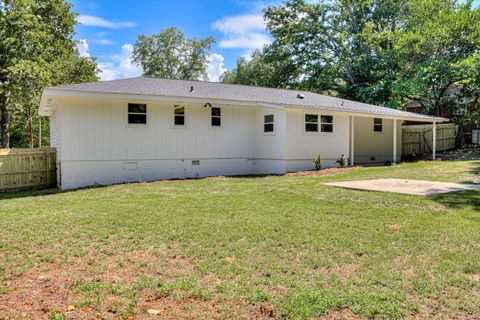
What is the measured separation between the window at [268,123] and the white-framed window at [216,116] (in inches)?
74.4

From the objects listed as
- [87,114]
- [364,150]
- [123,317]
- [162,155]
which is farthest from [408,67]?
[123,317]

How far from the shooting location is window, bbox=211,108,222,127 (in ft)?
49.2

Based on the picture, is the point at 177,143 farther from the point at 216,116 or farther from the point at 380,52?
the point at 380,52

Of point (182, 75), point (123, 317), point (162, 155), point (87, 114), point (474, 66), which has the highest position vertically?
point (182, 75)

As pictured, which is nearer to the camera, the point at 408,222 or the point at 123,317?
the point at 123,317

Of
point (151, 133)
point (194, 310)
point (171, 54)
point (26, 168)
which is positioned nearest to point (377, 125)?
point (151, 133)

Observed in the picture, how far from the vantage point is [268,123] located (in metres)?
15.3

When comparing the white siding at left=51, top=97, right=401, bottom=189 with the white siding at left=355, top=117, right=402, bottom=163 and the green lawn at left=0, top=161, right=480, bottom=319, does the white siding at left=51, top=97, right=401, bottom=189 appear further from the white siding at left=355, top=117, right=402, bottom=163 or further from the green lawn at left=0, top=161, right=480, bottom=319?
the green lawn at left=0, top=161, right=480, bottom=319

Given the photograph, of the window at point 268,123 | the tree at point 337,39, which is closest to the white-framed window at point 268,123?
the window at point 268,123

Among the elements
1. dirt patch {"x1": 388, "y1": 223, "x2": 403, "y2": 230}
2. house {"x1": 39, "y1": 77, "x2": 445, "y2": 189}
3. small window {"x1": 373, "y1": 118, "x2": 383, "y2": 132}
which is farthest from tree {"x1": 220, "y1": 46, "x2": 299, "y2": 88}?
dirt patch {"x1": 388, "y1": 223, "x2": 403, "y2": 230}

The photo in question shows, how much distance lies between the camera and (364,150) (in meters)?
19.4

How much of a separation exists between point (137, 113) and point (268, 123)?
5288 mm

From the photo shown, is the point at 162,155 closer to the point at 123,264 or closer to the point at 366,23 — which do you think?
the point at 123,264

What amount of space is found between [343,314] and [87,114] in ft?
38.3
